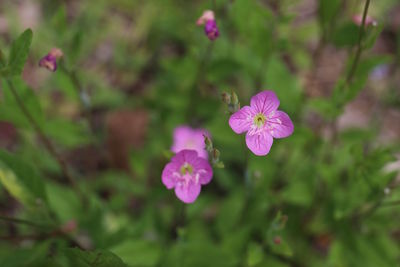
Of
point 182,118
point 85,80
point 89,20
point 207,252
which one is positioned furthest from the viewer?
point 89,20

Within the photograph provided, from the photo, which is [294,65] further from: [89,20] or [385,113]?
[89,20]

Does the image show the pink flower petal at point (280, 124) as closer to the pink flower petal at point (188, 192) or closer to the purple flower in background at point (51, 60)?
the pink flower petal at point (188, 192)

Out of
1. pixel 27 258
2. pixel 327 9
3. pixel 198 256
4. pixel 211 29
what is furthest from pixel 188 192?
pixel 327 9

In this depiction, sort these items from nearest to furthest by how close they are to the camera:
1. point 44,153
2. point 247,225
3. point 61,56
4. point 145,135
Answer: point 61,56
point 247,225
point 44,153
point 145,135

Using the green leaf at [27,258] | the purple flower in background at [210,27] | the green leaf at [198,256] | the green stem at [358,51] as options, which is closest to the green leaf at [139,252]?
the green leaf at [198,256]

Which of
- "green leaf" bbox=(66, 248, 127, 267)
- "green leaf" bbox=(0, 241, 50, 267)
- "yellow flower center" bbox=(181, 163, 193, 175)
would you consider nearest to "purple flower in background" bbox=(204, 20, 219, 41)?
"yellow flower center" bbox=(181, 163, 193, 175)

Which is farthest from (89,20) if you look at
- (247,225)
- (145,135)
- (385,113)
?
(385,113)

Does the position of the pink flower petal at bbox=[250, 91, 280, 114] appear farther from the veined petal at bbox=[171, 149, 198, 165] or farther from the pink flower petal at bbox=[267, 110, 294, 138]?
the veined petal at bbox=[171, 149, 198, 165]
